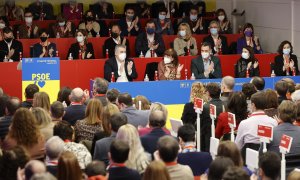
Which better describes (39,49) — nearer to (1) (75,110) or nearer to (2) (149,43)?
(2) (149,43)

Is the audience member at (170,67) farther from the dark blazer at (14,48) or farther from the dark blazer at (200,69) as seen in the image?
the dark blazer at (14,48)

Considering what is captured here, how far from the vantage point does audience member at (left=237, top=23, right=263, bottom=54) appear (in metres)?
18.5

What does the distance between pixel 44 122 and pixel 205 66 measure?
24.7 feet

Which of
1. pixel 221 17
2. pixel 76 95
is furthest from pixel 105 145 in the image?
pixel 221 17

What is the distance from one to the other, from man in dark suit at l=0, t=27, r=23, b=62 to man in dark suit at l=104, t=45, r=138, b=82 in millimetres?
2342

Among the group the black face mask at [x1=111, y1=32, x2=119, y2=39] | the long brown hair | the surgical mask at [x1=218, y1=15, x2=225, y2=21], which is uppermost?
the surgical mask at [x1=218, y1=15, x2=225, y2=21]

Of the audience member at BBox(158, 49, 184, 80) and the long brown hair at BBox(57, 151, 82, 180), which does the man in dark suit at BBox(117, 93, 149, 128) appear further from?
the audience member at BBox(158, 49, 184, 80)

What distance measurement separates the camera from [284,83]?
11953mm

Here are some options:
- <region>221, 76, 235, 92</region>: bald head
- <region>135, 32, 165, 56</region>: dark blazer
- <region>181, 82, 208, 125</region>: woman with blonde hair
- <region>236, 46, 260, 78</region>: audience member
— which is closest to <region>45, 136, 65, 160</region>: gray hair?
<region>181, 82, 208, 125</region>: woman with blonde hair

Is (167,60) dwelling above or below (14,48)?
below

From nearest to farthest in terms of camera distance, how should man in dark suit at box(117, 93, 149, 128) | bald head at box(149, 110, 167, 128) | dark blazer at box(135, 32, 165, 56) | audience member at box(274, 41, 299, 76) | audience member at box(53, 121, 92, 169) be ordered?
audience member at box(53, 121, 92, 169)
bald head at box(149, 110, 167, 128)
man in dark suit at box(117, 93, 149, 128)
audience member at box(274, 41, 299, 76)
dark blazer at box(135, 32, 165, 56)

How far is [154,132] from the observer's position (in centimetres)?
925

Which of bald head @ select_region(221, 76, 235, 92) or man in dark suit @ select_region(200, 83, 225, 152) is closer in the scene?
man in dark suit @ select_region(200, 83, 225, 152)

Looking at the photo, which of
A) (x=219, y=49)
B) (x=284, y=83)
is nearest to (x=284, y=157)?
(x=284, y=83)
